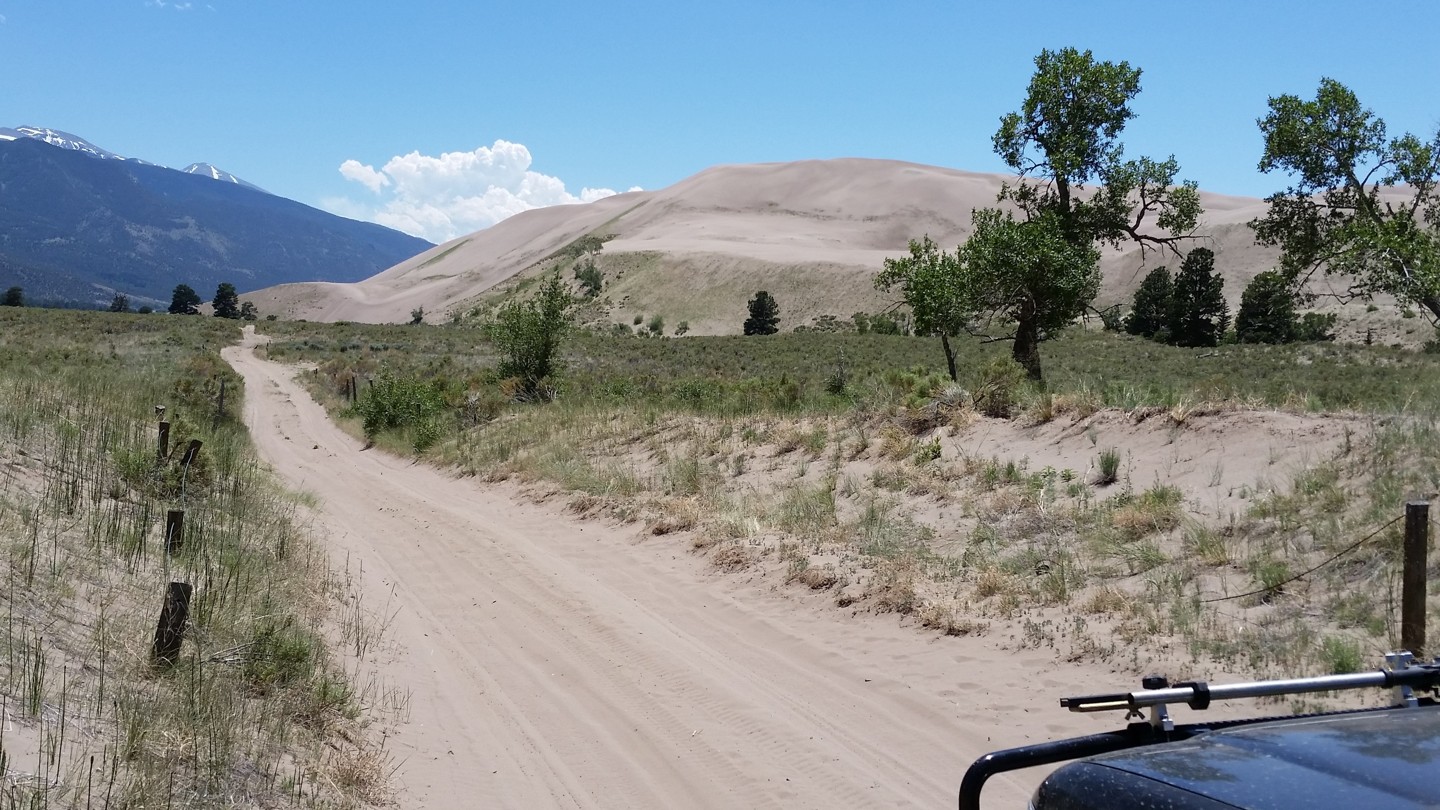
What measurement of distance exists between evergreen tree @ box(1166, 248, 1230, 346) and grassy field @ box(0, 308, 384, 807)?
60.5 meters

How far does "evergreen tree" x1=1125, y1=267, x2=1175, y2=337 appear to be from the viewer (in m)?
64.4

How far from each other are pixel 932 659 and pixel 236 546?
639 centimetres

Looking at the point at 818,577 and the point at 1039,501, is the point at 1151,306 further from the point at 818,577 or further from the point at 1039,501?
the point at 818,577

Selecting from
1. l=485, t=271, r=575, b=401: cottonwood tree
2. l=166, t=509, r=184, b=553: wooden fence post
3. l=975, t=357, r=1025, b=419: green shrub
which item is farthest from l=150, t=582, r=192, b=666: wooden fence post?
l=485, t=271, r=575, b=401: cottonwood tree

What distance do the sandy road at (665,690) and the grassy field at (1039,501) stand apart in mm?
733

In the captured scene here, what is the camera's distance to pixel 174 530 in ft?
25.9

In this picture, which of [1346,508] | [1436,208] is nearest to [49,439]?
[1346,508]

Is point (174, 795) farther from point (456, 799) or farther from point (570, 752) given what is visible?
point (570, 752)

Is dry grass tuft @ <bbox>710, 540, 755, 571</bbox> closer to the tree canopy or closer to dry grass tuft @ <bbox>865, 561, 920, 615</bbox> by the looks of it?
dry grass tuft @ <bbox>865, 561, 920, 615</bbox>

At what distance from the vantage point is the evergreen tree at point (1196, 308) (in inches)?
2395

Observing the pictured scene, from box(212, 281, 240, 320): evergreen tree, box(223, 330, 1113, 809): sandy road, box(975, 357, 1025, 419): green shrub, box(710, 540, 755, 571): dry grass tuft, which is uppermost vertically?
box(212, 281, 240, 320): evergreen tree

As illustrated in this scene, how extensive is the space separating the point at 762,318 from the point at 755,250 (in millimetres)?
37396

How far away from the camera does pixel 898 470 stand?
1366cm

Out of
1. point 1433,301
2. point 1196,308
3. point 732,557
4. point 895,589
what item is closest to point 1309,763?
point 895,589
